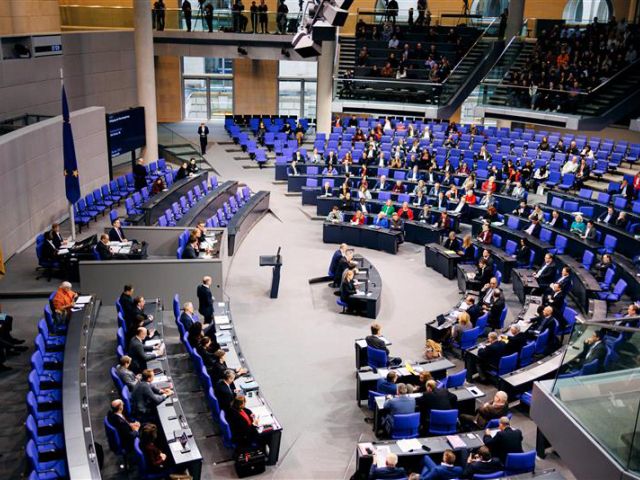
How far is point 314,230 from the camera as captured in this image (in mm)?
21016

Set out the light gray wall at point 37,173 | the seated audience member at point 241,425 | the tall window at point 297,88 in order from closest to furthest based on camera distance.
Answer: the seated audience member at point 241,425 < the light gray wall at point 37,173 < the tall window at point 297,88

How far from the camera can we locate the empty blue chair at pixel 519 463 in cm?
881

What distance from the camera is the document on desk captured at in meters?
9.47

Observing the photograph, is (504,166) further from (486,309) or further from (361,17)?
(361,17)

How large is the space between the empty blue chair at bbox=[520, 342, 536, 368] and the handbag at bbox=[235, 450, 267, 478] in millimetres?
5054

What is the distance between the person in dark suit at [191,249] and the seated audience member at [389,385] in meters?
5.88

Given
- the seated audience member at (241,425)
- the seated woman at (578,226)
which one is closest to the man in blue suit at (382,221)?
the seated woman at (578,226)

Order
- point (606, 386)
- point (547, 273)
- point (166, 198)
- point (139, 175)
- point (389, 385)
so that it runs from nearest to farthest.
Result: point (606, 386) → point (389, 385) → point (547, 273) → point (166, 198) → point (139, 175)

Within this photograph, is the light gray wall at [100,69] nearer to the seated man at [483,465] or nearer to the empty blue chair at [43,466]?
the empty blue chair at [43,466]

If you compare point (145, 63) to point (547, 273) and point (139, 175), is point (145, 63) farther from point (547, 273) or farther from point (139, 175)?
point (547, 273)

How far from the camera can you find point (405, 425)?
10055mm

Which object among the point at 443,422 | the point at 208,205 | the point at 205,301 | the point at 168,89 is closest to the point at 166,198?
the point at 208,205

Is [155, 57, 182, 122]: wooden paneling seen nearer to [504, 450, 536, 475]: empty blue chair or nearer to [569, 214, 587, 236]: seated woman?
[569, 214, 587, 236]: seated woman

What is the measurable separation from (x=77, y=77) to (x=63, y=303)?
14.5m
